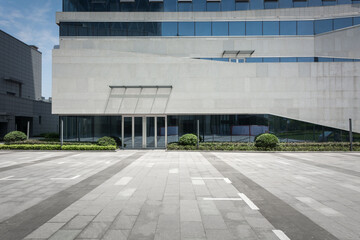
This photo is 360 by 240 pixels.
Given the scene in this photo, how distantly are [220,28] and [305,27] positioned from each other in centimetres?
1111

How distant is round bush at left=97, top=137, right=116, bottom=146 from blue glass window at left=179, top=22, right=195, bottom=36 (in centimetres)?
1595

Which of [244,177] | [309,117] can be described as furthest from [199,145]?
[309,117]

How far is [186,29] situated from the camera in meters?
26.2

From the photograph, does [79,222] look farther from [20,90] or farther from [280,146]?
[20,90]

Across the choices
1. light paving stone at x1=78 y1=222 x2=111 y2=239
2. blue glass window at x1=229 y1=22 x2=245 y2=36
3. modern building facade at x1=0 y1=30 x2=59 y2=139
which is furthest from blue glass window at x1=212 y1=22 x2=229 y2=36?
modern building facade at x1=0 y1=30 x2=59 y2=139

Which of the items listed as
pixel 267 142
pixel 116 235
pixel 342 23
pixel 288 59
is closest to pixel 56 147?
pixel 116 235

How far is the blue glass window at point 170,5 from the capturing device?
2697cm

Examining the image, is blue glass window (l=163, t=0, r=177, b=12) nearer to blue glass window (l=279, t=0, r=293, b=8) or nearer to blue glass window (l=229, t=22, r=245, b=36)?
blue glass window (l=229, t=22, r=245, b=36)

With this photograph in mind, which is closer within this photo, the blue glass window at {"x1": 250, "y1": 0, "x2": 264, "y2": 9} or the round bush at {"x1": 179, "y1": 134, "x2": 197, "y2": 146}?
the round bush at {"x1": 179, "y1": 134, "x2": 197, "y2": 146}

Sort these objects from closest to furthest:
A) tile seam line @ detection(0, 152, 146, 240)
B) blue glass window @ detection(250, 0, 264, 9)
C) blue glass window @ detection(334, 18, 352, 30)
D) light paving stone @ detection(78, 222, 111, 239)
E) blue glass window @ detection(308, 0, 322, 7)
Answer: light paving stone @ detection(78, 222, 111, 239)
tile seam line @ detection(0, 152, 146, 240)
blue glass window @ detection(334, 18, 352, 30)
blue glass window @ detection(308, 0, 322, 7)
blue glass window @ detection(250, 0, 264, 9)

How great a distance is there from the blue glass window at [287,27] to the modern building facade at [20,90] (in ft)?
163

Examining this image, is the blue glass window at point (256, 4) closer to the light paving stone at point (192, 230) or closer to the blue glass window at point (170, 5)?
the blue glass window at point (170, 5)

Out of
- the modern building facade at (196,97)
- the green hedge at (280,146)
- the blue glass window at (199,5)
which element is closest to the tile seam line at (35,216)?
the green hedge at (280,146)

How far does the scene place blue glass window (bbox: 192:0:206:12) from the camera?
88.9 ft
